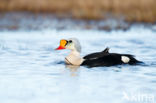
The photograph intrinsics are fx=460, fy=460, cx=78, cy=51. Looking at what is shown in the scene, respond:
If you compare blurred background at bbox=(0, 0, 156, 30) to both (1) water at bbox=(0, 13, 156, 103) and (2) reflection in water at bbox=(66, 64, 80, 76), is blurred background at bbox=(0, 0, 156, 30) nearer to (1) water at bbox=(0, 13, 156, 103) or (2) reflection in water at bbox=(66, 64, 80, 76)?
(1) water at bbox=(0, 13, 156, 103)

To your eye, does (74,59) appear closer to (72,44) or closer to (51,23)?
(72,44)

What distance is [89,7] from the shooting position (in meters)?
18.5

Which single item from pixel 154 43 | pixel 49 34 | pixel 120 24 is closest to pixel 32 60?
pixel 154 43

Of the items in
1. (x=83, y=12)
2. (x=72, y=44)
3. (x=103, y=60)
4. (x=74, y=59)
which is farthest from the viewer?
(x=83, y=12)

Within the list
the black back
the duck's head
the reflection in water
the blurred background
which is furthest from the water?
the blurred background

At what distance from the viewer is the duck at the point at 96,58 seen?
916cm

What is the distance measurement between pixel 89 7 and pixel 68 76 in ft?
34.4

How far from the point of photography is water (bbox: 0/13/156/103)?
6.46 meters

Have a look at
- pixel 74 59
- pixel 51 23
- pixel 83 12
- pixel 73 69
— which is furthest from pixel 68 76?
pixel 83 12

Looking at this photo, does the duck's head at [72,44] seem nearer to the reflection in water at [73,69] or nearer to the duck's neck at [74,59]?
the duck's neck at [74,59]

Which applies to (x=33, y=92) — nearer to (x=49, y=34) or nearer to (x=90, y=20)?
(x=49, y=34)

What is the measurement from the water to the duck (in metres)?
0.20

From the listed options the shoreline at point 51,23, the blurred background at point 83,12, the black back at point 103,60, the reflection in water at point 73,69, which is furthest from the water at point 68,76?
the blurred background at point 83,12

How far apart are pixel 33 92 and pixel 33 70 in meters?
1.97
